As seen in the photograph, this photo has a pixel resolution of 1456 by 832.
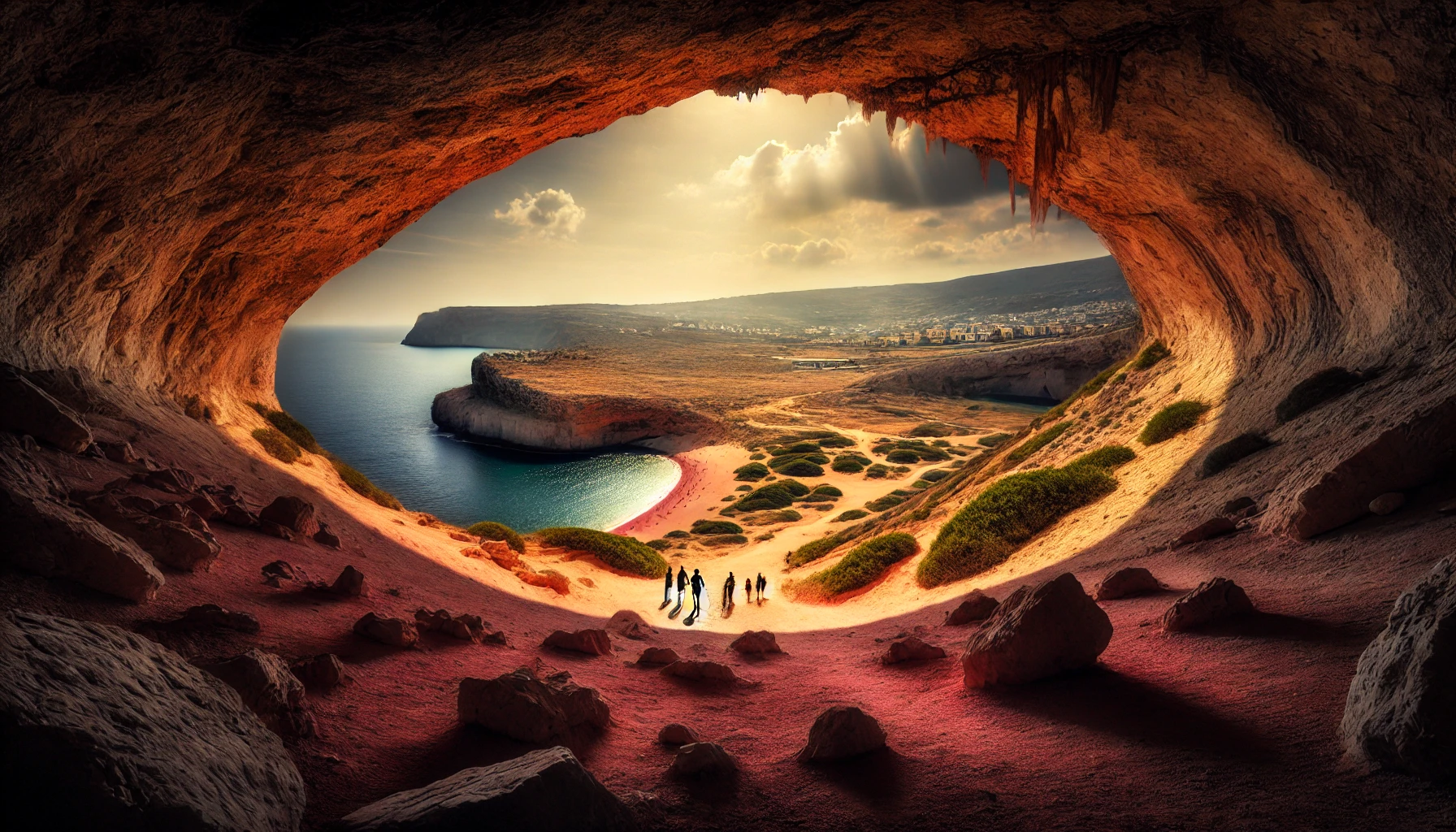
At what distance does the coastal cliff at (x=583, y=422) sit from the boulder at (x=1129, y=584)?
2024 inches

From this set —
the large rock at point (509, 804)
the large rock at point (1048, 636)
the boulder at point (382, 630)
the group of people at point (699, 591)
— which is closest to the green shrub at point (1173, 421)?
the group of people at point (699, 591)

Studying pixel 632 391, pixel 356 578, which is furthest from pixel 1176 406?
pixel 632 391

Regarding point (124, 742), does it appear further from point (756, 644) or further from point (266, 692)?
point (756, 644)

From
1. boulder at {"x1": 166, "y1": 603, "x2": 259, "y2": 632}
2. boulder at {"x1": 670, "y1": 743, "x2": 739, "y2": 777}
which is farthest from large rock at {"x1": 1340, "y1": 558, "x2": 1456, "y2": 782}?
boulder at {"x1": 166, "y1": 603, "x2": 259, "y2": 632}

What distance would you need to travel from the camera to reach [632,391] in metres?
74.5

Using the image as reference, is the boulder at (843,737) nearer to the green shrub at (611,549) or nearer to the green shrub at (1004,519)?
the green shrub at (1004,519)

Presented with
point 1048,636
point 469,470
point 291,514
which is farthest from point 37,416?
point 469,470

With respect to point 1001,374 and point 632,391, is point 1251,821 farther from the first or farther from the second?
point 1001,374

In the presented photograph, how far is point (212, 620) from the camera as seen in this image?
6.57 meters

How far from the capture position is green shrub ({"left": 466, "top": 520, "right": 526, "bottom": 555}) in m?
23.1

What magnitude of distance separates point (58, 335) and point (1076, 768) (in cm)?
1789

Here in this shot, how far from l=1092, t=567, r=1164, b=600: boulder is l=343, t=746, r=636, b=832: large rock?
8462mm

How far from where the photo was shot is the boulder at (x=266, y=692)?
521cm

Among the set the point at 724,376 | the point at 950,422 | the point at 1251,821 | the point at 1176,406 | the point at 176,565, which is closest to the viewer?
the point at 1251,821
